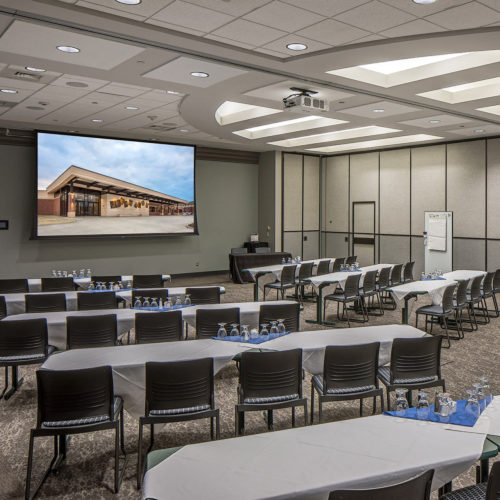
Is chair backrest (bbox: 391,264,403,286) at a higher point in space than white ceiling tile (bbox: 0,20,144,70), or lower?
lower

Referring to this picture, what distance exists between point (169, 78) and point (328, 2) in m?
3.33

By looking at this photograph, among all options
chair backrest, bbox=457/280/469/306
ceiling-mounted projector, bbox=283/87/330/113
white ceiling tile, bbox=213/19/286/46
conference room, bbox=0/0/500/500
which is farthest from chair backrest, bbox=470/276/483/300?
white ceiling tile, bbox=213/19/286/46

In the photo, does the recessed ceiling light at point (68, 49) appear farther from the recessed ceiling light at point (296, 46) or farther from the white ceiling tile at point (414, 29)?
the white ceiling tile at point (414, 29)

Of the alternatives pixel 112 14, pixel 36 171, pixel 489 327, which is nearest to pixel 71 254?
pixel 36 171

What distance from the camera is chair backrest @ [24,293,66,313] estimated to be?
275 inches

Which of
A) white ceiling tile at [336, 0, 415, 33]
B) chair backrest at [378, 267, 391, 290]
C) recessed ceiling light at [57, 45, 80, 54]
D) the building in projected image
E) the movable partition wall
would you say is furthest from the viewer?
the movable partition wall

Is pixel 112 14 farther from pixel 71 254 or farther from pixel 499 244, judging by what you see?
pixel 499 244

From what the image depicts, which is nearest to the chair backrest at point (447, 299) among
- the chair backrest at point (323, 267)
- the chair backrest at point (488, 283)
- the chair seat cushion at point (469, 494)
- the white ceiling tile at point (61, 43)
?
the chair backrest at point (488, 283)

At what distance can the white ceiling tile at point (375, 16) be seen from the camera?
469 cm

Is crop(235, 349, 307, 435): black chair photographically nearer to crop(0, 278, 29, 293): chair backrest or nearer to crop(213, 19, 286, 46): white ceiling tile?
crop(213, 19, 286, 46): white ceiling tile

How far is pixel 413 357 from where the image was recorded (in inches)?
182

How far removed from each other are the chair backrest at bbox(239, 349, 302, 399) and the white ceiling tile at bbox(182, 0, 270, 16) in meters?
3.22

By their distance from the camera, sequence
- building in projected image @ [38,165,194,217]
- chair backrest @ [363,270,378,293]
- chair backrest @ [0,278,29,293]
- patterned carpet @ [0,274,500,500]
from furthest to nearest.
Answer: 1. building in projected image @ [38,165,194,217]
2. chair backrest @ [363,270,378,293]
3. chair backrest @ [0,278,29,293]
4. patterned carpet @ [0,274,500,500]

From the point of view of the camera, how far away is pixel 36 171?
12141mm
